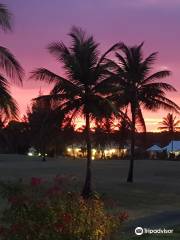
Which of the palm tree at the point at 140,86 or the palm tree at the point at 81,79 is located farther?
the palm tree at the point at 140,86

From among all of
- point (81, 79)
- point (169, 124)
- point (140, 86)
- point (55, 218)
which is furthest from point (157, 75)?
point (169, 124)

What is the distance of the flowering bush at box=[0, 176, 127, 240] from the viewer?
8195 millimetres

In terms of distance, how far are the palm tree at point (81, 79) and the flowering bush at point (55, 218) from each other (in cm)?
1784

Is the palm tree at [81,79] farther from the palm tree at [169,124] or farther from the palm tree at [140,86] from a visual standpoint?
the palm tree at [169,124]

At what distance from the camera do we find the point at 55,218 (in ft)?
26.9

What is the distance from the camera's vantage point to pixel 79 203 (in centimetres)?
880

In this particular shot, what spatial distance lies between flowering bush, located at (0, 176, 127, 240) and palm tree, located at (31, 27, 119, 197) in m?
17.8

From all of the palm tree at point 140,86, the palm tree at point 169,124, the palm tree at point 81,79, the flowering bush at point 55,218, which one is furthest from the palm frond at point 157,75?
the palm tree at point 169,124

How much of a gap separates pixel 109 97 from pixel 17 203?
66.7 feet


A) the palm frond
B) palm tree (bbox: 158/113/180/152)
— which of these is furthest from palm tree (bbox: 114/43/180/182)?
palm tree (bbox: 158/113/180/152)

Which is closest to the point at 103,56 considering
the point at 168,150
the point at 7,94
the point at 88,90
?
the point at 88,90

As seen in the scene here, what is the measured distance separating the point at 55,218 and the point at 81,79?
63.3 feet

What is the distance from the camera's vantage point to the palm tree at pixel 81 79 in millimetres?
26812

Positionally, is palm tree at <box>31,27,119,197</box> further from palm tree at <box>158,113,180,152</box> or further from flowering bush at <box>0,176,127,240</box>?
palm tree at <box>158,113,180,152</box>
